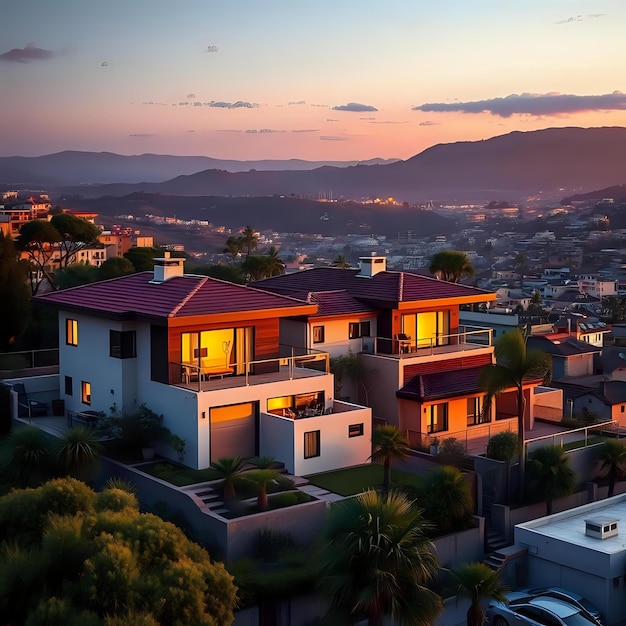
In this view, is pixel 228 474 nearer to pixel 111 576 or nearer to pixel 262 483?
pixel 262 483

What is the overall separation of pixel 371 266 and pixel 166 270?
8.99m

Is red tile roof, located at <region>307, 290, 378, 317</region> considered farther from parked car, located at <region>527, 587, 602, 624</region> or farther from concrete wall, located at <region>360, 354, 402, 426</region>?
parked car, located at <region>527, 587, 602, 624</region>

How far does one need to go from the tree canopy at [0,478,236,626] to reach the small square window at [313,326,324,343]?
1553cm

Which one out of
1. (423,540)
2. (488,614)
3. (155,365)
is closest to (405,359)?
(155,365)

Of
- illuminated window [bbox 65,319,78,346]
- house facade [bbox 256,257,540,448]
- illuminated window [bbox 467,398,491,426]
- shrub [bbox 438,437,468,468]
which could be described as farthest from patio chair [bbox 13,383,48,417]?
illuminated window [bbox 467,398,491,426]

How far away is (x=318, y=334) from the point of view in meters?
31.3

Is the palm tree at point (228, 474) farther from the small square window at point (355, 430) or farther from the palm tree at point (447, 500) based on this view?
the small square window at point (355, 430)

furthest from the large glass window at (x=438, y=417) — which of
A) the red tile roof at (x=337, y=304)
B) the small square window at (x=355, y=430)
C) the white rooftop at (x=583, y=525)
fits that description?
the white rooftop at (x=583, y=525)

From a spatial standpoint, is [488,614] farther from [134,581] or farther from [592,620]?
[134,581]

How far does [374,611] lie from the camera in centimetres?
1431

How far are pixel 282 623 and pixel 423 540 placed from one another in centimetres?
565

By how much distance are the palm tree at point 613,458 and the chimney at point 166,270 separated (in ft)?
48.3

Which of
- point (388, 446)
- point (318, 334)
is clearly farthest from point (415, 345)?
point (388, 446)

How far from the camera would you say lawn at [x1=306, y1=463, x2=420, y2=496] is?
24.2 meters
